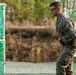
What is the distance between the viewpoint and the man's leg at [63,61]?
26.8 ft

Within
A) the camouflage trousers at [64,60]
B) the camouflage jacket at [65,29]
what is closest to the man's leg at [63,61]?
the camouflage trousers at [64,60]

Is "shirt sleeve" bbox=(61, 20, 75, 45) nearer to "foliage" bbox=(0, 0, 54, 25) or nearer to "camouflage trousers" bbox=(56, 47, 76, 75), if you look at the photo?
"camouflage trousers" bbox=(56, 47, 76, 75)

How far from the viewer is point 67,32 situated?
26.7 feet

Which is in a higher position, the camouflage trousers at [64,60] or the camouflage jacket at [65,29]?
the camouflage jacket at [65,29]

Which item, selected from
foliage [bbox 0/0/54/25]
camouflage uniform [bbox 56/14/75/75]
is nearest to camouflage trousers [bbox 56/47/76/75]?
camouflage uniform [bbox 56/14/75/75]

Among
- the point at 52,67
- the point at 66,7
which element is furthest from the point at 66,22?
the point at 66,7

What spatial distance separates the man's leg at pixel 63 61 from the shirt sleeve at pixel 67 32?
19 cm

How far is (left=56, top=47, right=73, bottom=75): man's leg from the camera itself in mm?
8172

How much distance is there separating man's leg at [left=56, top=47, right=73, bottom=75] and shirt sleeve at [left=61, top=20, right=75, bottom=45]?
0.62ft

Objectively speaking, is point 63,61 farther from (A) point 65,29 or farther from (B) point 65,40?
(A) point 65,29

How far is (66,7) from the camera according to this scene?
73.0 feet

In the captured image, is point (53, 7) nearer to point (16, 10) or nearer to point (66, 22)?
point (66, 22)

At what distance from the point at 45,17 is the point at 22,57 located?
5568 millimetres

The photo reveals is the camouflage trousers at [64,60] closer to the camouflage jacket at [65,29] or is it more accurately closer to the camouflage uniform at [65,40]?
the camouflage uniform at [65,40]
